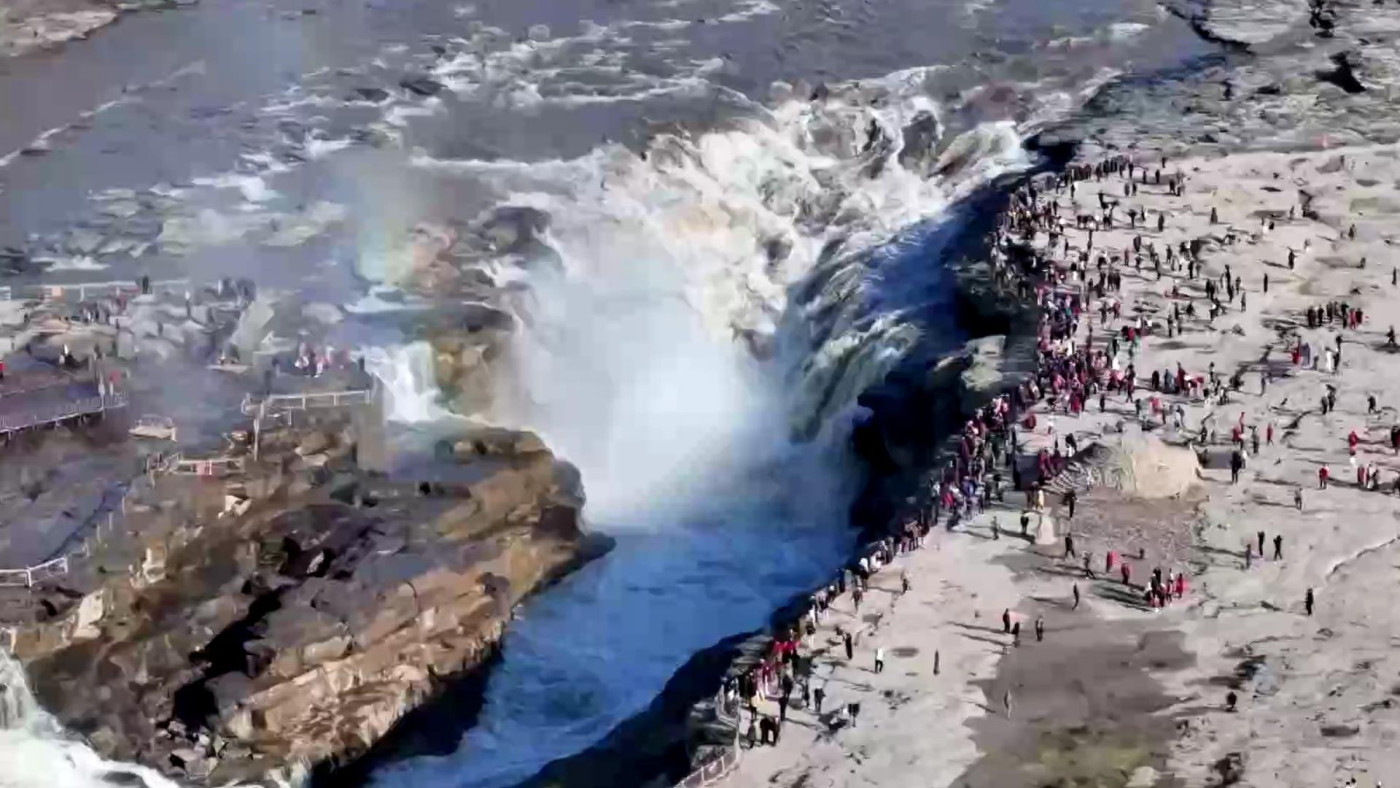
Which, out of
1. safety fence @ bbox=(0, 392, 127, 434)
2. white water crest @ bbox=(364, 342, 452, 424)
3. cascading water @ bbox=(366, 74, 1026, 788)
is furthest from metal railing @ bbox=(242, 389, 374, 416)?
cascading water @ bbox=(366, 74, 1026, 788)

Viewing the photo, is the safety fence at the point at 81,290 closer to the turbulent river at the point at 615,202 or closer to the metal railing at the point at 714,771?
the turbulent river at the point at 615,202

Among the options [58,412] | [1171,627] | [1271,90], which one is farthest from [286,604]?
[1271,90]

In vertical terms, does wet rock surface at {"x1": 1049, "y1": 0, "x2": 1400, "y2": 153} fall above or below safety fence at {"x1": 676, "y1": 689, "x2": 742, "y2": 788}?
above

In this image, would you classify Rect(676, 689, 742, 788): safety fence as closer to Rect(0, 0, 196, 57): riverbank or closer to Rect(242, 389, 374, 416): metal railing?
Rect(242, 389, 374, 416): metal railing

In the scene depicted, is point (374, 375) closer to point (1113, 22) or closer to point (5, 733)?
point (5, 733)

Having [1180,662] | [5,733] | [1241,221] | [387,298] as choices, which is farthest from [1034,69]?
[5,733]

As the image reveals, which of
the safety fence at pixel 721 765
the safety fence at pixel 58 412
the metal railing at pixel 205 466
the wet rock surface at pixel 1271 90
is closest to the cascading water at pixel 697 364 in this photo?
the wet rock surface at pixel 1271 90
